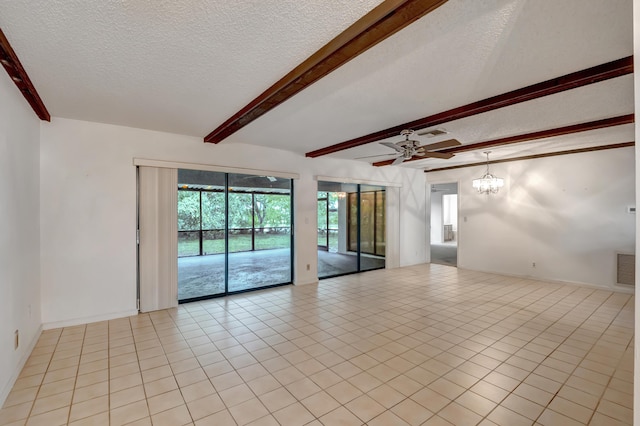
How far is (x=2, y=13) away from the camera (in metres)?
1.59

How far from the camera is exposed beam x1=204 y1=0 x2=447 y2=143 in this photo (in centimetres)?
150

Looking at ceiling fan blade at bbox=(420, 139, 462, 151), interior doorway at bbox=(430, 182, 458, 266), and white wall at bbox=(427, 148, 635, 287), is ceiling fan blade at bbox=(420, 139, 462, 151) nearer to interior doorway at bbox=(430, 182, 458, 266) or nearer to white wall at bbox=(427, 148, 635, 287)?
white wall at bbox=(427, 148, 635, 287)

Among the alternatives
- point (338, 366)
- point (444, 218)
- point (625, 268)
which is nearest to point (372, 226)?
point (625, 268)

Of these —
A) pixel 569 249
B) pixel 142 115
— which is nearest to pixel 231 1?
pixel 142 115

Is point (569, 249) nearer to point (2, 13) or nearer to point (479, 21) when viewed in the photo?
point (479, 21)

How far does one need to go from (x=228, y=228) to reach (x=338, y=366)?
9.57ft

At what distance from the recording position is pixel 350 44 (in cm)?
181

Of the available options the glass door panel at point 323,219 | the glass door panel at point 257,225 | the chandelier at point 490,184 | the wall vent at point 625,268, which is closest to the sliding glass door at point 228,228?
the glass door panel at point 257,225

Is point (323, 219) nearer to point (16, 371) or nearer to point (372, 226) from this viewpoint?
point (372, 226)

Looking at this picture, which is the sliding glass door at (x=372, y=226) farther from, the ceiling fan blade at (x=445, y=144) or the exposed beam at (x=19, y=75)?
the exposed beam at (x=19, y=75)

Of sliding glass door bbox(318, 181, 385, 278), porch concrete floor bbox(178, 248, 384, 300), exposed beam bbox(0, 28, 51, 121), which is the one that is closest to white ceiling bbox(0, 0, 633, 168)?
exposed beam bbox(0, 28, 51, 121)

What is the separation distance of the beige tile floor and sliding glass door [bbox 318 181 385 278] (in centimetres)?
252

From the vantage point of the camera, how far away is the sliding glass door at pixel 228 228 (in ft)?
15.8

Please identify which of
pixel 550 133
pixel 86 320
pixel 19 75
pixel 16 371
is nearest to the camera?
pixel 19 75
